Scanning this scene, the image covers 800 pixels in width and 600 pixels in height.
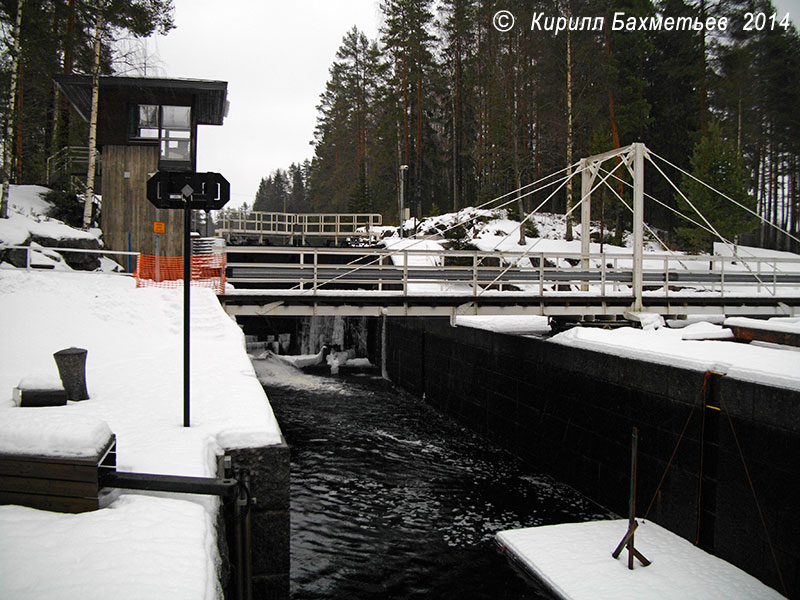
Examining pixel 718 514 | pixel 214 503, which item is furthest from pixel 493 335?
pixel 214 503

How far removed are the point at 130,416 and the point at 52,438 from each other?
255cm

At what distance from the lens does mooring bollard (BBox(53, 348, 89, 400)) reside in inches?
276

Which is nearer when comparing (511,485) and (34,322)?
(34,322)

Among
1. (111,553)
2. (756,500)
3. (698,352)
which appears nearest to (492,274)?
(698,352)

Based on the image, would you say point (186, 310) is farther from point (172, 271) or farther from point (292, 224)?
point (292, 224)

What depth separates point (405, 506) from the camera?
11.4 m

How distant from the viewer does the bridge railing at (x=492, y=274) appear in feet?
47.7

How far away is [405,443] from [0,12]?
63.9 ft

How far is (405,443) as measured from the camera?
15531mm

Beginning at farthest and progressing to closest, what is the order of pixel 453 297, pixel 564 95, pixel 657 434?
pixel 564 95 → pixel 453 297 → pixel 657 434

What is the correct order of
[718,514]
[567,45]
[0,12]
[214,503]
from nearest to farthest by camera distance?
[214,503], [718,514], [0,12], [567,45]

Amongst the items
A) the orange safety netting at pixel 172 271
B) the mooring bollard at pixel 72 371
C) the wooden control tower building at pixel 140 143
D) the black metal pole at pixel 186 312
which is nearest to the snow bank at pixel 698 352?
the black metal pole at pixel 186 312

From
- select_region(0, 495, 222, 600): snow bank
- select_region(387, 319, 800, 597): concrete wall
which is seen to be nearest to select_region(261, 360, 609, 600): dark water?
select_region(387, 319, 800, 597): concrete wall

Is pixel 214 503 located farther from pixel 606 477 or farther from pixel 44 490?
pixel 606 477
